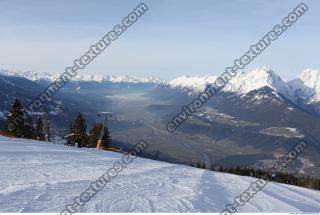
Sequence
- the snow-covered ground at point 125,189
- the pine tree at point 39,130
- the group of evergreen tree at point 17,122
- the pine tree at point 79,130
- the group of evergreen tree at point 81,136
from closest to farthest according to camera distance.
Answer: the snow-covered ground at point 125,189 → the group of evergreen tree at point 17,122 → the group of evergreen tree at point 81,136 → the pine tree at point 79,130 → the pine tree at point 39,130

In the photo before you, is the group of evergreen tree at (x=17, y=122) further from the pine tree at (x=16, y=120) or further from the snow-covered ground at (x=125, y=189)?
the snow-covered ground at (x=125, y=189)

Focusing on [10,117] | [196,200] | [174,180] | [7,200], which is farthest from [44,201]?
[10,117]

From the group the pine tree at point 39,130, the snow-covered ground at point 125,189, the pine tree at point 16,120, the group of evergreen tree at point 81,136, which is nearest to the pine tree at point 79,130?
the group of evergreen tree at point 81,136

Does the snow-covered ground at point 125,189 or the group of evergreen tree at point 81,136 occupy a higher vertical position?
the group of evergreen tree at point 81,136

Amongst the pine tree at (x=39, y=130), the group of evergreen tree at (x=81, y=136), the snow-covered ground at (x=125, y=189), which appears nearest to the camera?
the snow-covered ground at (x=125, y=189)

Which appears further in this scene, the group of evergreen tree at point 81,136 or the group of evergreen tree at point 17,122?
the group of evergreen tree at point 81,136

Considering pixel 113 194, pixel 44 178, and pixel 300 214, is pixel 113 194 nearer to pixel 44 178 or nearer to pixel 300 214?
pixel 44 178
